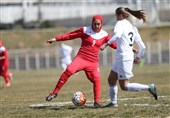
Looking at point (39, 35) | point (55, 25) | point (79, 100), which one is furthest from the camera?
point (55, 25)

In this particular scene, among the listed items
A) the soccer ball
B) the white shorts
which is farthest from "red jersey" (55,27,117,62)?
the white shorts

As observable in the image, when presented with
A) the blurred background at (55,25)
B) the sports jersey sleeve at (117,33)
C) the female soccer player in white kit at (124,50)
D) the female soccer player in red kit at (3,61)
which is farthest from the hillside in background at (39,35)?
the sports jersey sleeve at (117,33)

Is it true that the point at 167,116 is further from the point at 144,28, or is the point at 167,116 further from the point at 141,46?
the point at 144,28

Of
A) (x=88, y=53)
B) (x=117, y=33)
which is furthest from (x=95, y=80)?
(x=117, y=33)

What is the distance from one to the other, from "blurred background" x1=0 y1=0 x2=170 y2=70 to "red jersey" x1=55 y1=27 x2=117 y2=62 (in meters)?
37.4

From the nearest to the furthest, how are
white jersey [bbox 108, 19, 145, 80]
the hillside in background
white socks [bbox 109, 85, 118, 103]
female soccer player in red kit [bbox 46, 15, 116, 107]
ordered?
white jersey [bbox 108, 19, 145, 80], white socks [bbox 109, 85, 118, 103], female soccer player in red kit [bbox 46, 15, 116, 107], the hillside in background

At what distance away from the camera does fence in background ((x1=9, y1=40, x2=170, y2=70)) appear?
5247cm

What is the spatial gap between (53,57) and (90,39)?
3983cm

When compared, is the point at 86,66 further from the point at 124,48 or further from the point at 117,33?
the point at 117,33

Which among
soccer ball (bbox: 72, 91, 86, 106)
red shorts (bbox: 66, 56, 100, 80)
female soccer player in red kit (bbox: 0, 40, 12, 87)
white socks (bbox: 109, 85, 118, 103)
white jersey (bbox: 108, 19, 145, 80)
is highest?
white jersey (bbox: 108, 19, 145, 80)

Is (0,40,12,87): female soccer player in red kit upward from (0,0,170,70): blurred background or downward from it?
upward

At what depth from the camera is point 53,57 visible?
179ft

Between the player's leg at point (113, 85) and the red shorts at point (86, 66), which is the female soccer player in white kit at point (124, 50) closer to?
the player's leg at point (113, 85)

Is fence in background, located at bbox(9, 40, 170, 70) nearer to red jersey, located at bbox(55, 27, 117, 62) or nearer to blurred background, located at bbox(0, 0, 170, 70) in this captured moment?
blurred background, located at bbox(0, 0, 170, 70)
